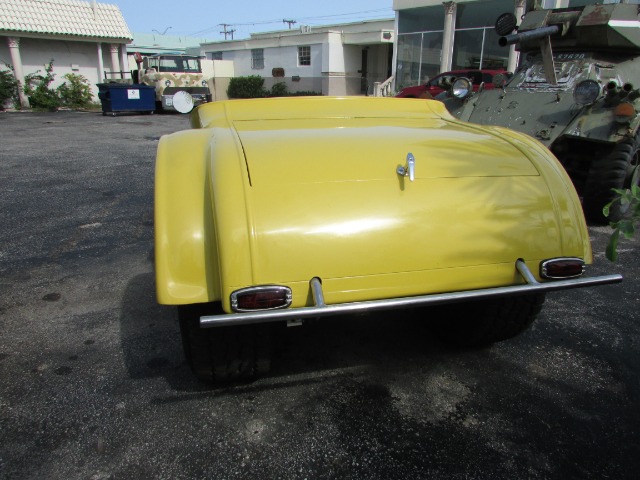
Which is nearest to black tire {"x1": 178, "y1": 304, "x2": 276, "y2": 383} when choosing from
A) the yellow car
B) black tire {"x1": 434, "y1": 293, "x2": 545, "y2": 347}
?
the yellow car

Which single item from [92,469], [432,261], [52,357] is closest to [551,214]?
[432,261]

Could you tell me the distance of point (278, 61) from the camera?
30.2 m

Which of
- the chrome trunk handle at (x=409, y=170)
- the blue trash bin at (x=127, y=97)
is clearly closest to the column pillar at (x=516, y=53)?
the blue trash bin at (x=127, y=97)

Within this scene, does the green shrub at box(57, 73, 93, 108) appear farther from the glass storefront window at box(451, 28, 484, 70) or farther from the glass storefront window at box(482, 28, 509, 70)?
the glass storefront window at box(482, 28, 509, 70)

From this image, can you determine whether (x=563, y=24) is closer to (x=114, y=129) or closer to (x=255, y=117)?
(x=255, y=117)

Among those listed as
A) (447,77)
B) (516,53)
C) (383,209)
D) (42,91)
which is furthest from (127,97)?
(383,209)

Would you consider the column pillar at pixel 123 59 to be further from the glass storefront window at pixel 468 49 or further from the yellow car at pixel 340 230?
the yellow car at pixel 340 230

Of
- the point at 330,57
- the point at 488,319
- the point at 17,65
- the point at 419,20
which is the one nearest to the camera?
the point at 488,319

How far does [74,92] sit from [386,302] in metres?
25.7

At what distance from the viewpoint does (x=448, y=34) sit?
1895cm

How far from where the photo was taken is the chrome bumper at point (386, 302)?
1796mm

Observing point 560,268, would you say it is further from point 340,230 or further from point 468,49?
point 468,49

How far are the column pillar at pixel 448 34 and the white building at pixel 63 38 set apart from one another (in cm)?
1446

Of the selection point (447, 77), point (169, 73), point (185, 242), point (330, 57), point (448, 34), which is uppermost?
point (448, 34)
